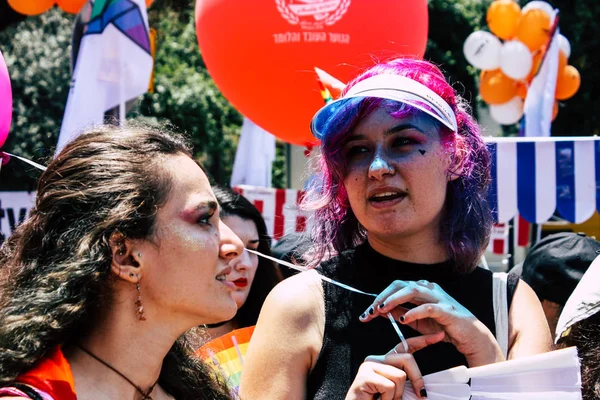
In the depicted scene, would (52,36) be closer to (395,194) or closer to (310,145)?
(310,145)

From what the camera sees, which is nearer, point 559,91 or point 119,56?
point 119,56

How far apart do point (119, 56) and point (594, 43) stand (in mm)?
10564

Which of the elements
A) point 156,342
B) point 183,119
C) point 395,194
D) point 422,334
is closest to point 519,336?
point 422,334

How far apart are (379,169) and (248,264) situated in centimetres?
161

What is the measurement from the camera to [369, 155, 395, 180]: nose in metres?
1.96

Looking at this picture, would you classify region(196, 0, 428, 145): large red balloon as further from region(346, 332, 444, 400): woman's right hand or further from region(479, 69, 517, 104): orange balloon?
region(479, 69, 517, 104): orange balloon

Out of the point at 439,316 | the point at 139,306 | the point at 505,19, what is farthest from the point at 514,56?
the point at 139,306

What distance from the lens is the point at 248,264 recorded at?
3.48 m

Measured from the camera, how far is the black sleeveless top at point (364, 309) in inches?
74.5

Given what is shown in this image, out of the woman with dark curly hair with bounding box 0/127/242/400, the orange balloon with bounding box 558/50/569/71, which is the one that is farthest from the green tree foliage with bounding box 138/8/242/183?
the woman with dark curly hair with bounding box 0/127/242/400

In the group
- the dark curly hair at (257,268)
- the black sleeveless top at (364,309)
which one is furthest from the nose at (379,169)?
the dark curly hair at (257,268)

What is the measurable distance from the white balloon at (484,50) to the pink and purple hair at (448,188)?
6.33m

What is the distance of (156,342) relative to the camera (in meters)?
1.76

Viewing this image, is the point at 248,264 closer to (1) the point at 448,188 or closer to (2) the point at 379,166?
(1) the point at 448,188
